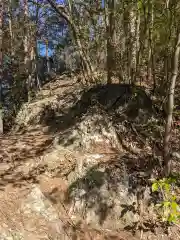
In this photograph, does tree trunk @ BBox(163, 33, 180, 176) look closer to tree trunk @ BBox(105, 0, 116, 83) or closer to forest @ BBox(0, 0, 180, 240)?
forest @ BBox(0, 0, 180, 240)

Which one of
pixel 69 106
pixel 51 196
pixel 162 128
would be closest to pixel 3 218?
pixel 51 196

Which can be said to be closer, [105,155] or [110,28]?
[105,155]

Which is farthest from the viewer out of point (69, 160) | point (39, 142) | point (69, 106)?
point (69, 106)

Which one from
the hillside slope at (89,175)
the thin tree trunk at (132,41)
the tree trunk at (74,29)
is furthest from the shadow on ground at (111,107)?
the tree trunk at (74,29)

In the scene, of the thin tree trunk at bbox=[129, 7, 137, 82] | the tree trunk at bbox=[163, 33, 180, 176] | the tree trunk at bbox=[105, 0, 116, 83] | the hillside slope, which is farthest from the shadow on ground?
the tree trunk at bbox=[163, 33, 180, 176]

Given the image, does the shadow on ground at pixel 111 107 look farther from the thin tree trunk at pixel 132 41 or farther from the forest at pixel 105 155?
the thin tree trunk at pixel 132 41

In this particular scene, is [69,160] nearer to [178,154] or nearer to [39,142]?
[39,142]

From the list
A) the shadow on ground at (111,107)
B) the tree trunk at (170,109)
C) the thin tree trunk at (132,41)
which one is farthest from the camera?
the thin tree trunk at (132,41)

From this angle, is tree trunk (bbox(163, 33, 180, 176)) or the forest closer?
the forest

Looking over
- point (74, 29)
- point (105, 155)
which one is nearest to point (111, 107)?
point (105, 155)

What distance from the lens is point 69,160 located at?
5039 millimetres

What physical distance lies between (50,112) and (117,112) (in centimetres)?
251

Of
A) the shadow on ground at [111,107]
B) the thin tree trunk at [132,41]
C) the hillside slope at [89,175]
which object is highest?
the thin tree trunk at [132,41]

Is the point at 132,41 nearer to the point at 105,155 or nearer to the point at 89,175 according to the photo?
the point at 105,155
